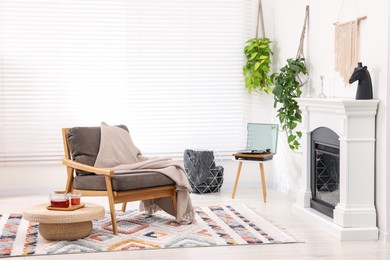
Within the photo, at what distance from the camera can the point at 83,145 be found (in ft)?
18.2

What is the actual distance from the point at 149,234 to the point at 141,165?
0.68 meters

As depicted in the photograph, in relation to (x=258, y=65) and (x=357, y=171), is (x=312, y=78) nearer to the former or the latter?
(x=258, y=65)

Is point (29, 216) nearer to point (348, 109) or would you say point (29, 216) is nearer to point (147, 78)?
point (348, 109)

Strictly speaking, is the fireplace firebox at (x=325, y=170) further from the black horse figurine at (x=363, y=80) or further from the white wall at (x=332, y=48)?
the black horse figurine at (x=363, y=80)

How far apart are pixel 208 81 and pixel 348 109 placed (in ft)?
9.00

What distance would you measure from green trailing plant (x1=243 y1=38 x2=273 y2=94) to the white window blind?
20 cm

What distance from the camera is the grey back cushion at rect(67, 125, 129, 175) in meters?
5.54

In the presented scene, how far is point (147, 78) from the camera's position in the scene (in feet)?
23.7

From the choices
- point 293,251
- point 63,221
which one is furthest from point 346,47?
point 63,221

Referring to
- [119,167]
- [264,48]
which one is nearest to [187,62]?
[264,48]

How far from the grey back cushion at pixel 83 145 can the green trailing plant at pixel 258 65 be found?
7.20 feet

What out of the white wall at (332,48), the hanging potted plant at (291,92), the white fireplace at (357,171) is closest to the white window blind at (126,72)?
the white wall at (332,48)

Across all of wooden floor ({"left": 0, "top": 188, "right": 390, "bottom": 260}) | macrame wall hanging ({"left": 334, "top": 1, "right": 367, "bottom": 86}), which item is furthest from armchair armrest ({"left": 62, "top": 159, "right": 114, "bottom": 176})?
macrame wall hanging ({"left": 334, "top": 1, "right": 367, "bottom": 86})

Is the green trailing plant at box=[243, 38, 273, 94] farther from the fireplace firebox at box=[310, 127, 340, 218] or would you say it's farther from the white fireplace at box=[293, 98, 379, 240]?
the white fireplace at box=[293, 98, 379, 240]
